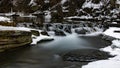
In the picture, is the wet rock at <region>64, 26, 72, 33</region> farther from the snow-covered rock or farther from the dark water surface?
the snow-covered rock

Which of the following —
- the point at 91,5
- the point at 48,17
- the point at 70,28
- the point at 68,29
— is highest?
the point at 91,5

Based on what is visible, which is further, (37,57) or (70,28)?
(70,28)

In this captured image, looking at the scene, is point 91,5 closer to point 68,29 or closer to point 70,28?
point 70,28

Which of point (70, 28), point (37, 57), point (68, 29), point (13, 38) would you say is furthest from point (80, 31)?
point (37, 57)

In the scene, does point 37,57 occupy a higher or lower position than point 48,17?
lower

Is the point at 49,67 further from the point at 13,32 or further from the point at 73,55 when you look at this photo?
the point at 13,32

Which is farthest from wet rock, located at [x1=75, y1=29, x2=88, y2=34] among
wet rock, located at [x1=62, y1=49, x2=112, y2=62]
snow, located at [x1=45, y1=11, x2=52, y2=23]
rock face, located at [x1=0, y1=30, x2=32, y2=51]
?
wet rock, located at [x1=62, y1=49, x2=112, y2=62]

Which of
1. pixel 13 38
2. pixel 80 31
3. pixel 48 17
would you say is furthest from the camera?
pixel 48 17

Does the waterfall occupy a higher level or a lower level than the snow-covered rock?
lower

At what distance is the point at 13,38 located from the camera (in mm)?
22125

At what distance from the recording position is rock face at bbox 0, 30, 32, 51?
69.1 ft

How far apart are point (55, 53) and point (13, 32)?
15.0ft

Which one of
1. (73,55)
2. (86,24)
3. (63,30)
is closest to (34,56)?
(73,55)

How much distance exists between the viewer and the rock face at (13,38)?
2106 cm
